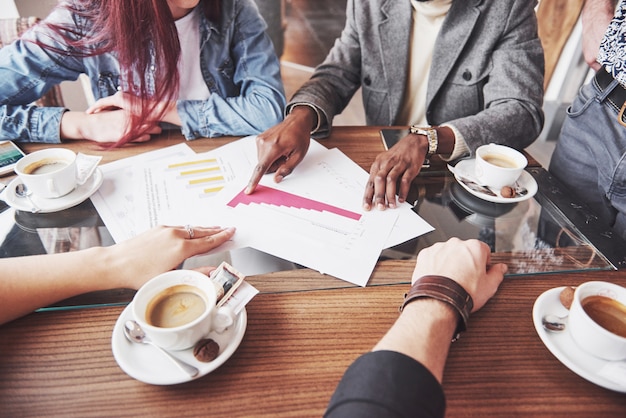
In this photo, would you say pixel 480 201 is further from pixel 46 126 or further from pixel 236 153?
pixel 46 126

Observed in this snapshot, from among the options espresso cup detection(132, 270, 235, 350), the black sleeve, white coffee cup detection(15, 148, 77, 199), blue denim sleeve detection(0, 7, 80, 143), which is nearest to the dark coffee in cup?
the black sleeve

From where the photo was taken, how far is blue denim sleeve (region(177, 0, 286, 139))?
Answer: 1125 mm

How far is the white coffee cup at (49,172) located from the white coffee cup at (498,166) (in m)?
0.90

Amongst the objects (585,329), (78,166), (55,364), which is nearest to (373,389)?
(585,329)

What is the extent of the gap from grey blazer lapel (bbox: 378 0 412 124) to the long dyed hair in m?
0.65

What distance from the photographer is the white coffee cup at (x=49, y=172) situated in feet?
2.74

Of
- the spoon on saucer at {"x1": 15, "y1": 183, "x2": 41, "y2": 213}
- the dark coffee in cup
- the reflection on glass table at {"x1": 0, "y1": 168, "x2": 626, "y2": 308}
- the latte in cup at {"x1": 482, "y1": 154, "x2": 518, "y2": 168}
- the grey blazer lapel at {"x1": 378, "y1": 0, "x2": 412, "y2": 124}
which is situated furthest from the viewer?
the grey blazer lapel at {"x1": 378, "y1": 0, "x2": 412, "y2": 124}

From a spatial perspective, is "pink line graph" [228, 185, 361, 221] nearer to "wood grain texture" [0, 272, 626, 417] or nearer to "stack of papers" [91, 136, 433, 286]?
"stack of papers" [91, 136, 433, 286]

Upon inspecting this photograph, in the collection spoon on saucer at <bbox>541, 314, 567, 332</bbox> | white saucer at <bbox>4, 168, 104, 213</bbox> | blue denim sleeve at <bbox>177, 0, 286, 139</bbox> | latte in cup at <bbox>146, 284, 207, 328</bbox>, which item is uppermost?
blue denim sleeve at <bbox>177, 0, 286, 139</bbox>

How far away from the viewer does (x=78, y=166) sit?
962mm

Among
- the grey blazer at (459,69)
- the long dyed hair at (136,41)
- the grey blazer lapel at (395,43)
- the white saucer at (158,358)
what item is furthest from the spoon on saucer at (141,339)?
the grey blazer lapel at (395,43)

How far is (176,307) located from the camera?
599 millimetres

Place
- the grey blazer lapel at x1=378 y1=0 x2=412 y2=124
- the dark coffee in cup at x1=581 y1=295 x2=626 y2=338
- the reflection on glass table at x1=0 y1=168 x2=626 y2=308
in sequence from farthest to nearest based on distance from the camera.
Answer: the grey blazer lapel at x1=378 y1=0 x2=412 y2=124, the reflection on glass table at x1=0 y1=168 x2=626 y2=308, the dark coffee in cup at x1=581 y1=295 x2=626 y2=338

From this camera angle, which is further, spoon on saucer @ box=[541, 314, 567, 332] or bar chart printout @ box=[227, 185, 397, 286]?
bar chart printout @ box=[227, 185, 397, 286]
